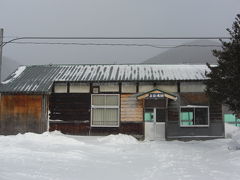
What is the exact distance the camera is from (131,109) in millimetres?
15875

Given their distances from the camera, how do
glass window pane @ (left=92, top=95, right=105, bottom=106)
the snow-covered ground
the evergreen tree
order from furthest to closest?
1. glass window pane @ (left=92, top=95, right=105, bottom=106)
2. the evergreen tree
3. the snow-covered ground

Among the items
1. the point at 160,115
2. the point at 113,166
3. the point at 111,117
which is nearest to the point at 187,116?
the point at 160,115

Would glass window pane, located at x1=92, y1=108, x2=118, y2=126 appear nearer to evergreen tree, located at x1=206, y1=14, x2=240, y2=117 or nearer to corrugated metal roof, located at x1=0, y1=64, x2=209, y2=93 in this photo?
corrugated metal roof, located at x1=0, y1=64, x2=209, y2=93

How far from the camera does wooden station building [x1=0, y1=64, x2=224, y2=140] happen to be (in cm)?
1559

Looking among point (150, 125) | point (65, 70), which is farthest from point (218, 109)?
point (65, 70)

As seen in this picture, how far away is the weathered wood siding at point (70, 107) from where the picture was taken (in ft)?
53.3

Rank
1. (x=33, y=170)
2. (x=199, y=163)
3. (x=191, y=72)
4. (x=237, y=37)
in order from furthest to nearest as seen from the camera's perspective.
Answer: (x=191, y=72)
(x=237, y=37)
(x=199, y=163)
(x=33, y=170)

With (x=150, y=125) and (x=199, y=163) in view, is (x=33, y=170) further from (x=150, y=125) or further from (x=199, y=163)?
(x=150, y=125)

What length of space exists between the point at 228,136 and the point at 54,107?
492 inches

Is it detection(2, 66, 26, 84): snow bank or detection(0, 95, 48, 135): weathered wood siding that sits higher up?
detection(2, 66, 26, 84): snow bank

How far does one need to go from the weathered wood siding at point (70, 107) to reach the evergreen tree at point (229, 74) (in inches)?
332

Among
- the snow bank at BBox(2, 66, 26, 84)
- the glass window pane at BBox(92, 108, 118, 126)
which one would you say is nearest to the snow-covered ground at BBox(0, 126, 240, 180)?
the glass window pane at BBox(92, 108, 118, 126)

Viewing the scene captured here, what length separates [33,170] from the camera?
6.51 m

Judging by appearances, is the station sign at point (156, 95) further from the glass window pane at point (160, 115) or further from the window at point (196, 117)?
the window at point (196, 117)
